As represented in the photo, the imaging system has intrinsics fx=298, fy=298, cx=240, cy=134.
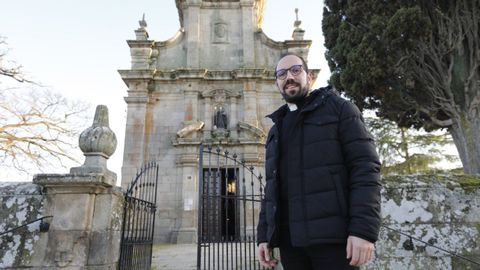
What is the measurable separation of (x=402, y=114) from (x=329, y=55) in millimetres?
3246

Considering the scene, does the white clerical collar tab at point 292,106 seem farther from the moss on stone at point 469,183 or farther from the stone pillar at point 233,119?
the stone pillar at point 233,119

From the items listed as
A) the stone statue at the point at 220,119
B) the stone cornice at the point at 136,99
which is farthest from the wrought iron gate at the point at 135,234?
the stone cornice at the point at 136,99

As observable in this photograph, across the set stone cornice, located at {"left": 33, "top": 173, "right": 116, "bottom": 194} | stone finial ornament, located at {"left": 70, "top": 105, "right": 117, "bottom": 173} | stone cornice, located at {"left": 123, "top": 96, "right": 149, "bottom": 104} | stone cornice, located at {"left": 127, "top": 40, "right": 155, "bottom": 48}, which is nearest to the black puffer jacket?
stone cornice, located at {"left": 33, "top": 173, "right": 116, "bottom": 194}

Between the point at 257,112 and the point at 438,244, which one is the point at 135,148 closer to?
the point at 257,112

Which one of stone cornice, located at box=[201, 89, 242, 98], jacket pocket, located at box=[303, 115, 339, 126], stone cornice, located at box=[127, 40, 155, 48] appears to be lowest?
jacket pocket, located at box=[303, 115, 339, 126]

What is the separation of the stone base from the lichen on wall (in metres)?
8.24

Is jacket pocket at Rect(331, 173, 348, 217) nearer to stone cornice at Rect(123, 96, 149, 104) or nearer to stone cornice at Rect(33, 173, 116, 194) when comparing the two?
stone cornice at Rect(33, 173, 116, 194)

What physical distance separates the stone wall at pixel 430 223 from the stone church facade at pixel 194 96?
9080 millimetres

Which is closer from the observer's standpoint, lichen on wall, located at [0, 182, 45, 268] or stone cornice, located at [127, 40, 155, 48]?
lichen on wall, located at [0, 182, 45, 268]

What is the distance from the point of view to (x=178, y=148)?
13.0 m

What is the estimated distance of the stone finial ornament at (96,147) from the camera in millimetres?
3861

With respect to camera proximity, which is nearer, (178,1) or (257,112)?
(257,112)

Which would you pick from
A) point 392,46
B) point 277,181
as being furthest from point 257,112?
point 277,181

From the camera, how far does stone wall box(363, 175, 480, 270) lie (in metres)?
3.52
